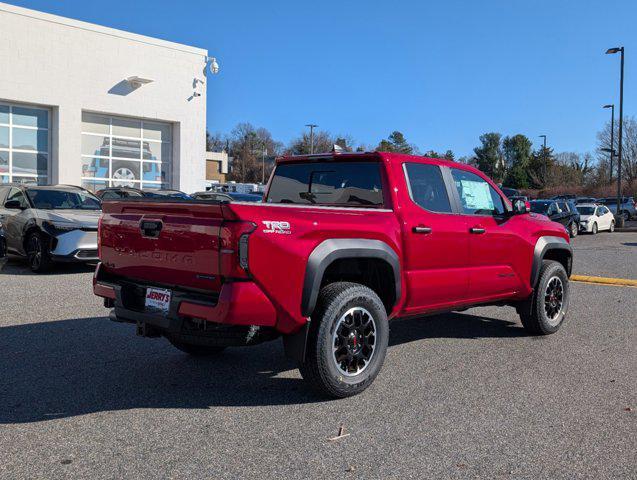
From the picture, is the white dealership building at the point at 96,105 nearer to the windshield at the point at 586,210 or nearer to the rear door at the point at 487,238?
the windshield at the point at 586,210

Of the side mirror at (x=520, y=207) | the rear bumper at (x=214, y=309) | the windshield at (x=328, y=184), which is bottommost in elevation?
the rear bumper at (x=214, y=309)

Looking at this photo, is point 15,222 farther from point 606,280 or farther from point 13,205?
point 606,280

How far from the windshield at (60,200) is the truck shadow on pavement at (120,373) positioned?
5.36m

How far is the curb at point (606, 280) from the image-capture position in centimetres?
1104

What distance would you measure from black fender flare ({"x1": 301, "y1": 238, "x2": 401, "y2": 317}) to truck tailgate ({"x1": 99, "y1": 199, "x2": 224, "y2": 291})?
2.04ft

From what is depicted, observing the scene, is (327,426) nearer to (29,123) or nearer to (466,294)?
(466,294)

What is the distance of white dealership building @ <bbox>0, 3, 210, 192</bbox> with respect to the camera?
21859 millimetres

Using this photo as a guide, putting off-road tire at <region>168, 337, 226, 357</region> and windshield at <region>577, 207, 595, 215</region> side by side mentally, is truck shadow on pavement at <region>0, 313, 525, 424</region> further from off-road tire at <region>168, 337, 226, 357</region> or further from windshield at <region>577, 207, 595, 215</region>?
windshield at <region>577, 207, 595, 215</region>

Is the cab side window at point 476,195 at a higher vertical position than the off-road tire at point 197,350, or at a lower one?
higher

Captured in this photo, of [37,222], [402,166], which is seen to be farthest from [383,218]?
[37,222]

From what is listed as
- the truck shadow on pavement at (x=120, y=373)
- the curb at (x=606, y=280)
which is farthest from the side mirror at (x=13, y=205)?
the curb at (x=606, y=280)

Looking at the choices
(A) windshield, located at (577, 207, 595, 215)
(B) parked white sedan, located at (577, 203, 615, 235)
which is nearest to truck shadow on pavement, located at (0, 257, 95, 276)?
(B) parked white sedan, located at (577, 203, 615, 235)

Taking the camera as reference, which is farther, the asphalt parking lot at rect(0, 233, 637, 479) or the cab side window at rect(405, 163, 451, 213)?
the cab side window at rect(405, 163, 451, 213)

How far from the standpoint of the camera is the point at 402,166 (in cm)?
534
